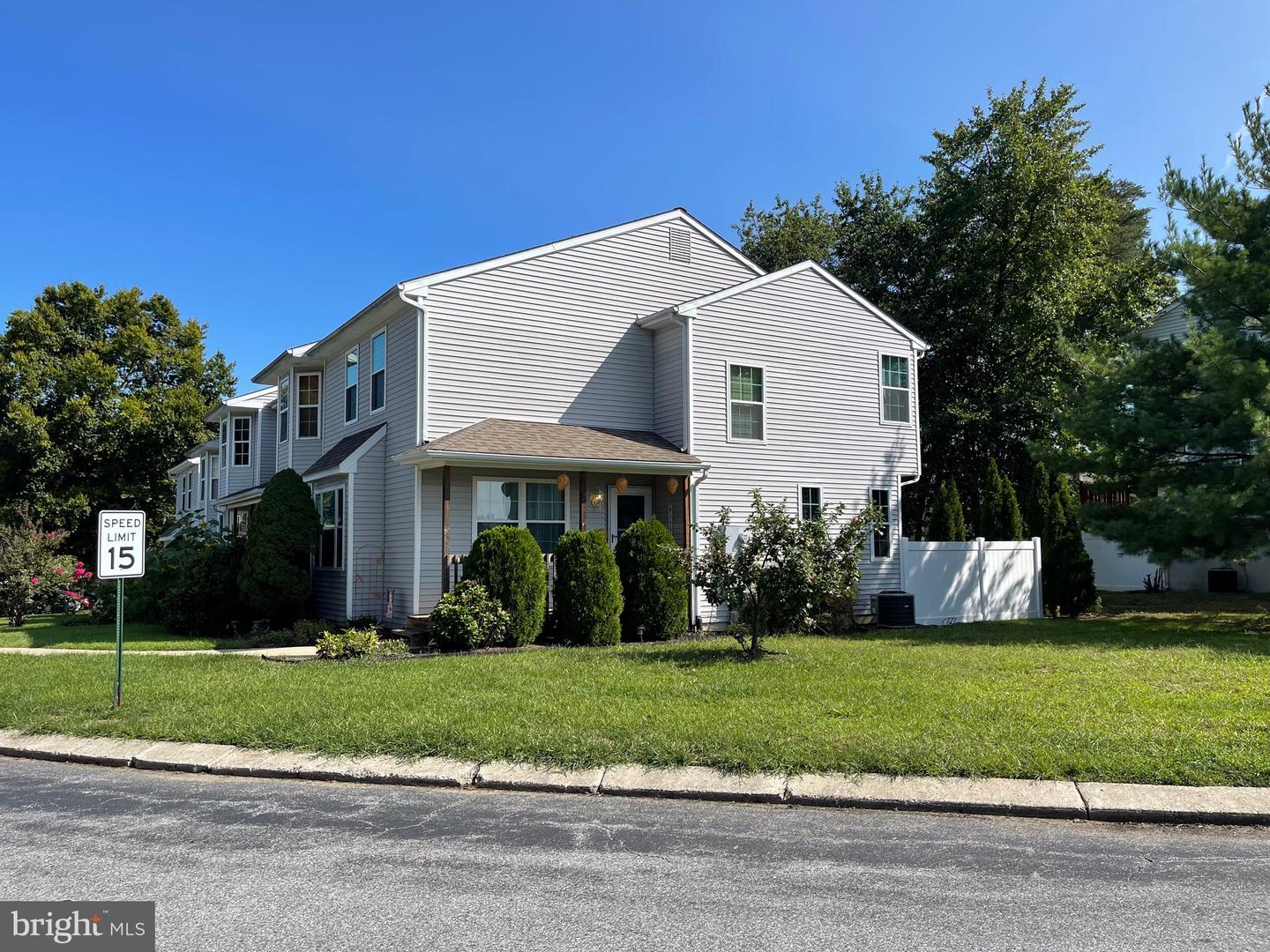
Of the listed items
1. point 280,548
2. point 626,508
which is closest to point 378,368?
point 280,548

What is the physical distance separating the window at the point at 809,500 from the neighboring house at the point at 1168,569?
7.99m

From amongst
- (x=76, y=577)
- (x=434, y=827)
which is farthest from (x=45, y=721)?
(x=76, y=577)

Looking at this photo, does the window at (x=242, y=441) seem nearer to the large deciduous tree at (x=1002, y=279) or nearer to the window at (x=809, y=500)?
the window at (x=809, y=500)

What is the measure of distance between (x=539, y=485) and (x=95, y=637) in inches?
320

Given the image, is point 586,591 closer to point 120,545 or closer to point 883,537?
point 120,545

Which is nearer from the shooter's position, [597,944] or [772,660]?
[597,944]

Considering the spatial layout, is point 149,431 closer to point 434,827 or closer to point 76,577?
point 76,577

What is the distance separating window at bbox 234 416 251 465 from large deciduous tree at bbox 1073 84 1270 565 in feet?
65.0

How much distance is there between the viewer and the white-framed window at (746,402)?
1702cm

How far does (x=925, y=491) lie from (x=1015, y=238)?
7616mm

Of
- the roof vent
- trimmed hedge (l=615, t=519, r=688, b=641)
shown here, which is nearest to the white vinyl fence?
trimmed hedge (l=615, t=519, r=688, b=641)

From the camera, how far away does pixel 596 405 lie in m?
17.0

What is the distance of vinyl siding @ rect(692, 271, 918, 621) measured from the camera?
1677 cm

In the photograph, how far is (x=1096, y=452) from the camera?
16.4 metres
